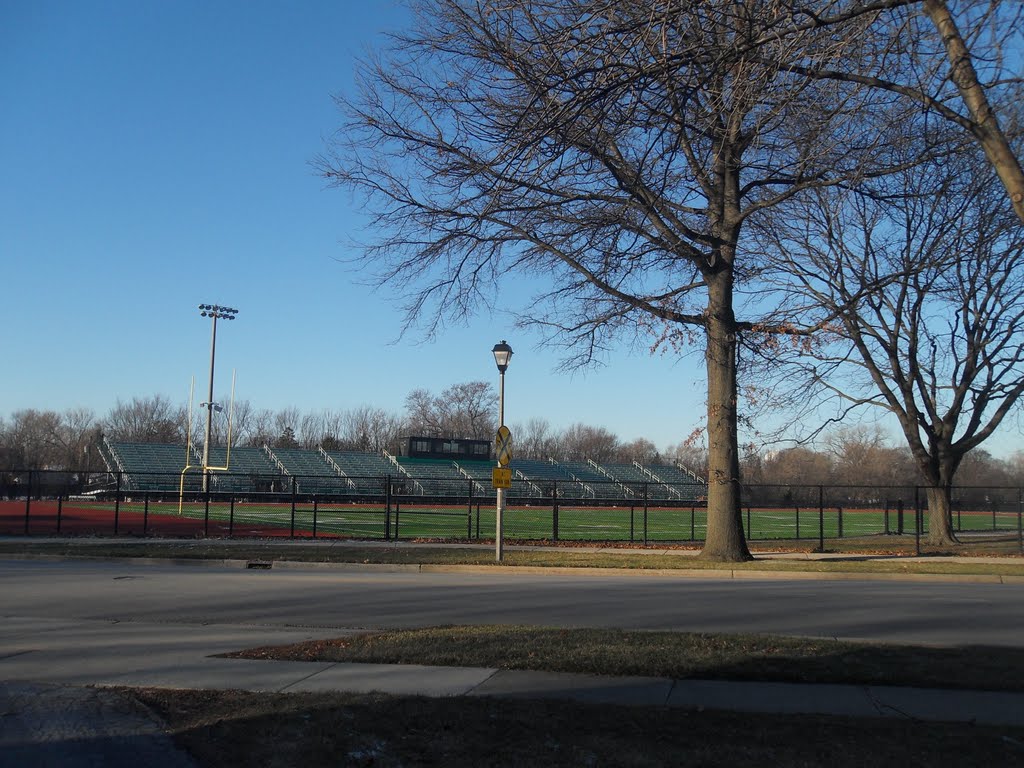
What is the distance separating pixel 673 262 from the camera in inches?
813

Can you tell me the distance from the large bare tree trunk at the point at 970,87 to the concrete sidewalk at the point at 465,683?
4.09m

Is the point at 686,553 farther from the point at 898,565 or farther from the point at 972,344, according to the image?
the point at 972,344

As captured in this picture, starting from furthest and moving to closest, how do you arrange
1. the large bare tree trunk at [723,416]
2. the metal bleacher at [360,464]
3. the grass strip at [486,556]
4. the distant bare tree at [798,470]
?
the distant bare tree at [798,470]
the metal bleacher at [360,464]
the large bare tree trunk at [723,416]
the grass strip at [486,556]

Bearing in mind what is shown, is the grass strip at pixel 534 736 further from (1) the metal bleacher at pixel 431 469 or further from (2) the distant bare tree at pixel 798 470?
(2) the distant bare tree at pixel 798 470

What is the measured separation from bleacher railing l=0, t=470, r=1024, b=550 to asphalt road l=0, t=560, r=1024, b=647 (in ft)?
33.3

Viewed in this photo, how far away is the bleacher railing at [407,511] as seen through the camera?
30188mm

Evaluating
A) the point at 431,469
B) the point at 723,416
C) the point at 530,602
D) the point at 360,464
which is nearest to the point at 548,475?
the point at 431,469

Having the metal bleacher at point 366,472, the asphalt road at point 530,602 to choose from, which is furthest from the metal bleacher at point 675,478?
the asphalt road at point 530,602

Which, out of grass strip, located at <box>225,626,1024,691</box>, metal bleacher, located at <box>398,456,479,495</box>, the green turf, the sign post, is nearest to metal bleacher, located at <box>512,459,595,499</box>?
metal bleacher, located at <box>398,456,479,495</box>

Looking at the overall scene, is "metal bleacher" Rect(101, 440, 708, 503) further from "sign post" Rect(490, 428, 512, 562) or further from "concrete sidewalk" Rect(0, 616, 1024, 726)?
"concrete sidewalk" Rect(0, 616, 1024, 726)

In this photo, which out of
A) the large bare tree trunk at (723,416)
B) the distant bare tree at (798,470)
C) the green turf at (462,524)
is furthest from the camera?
the distant bare tree at (798,470)

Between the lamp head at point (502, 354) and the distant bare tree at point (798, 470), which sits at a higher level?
the lamp head at point (502, 354)

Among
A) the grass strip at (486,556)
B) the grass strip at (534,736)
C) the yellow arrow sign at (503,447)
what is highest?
the yellow arrow sign at (503,447)

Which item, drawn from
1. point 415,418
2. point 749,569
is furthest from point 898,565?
point 415,418
